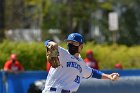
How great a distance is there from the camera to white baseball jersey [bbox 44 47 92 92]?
6934 mm

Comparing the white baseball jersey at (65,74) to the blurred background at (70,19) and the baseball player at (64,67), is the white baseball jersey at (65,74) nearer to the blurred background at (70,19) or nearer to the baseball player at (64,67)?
the baseball player at (64,67)

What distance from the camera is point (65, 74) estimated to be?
6961 mm

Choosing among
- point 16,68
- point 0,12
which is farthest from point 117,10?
point 16,68

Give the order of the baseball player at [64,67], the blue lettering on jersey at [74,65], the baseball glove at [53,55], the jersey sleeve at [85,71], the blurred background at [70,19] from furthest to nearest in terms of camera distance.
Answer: the blurred background at [70,19]
the jersey sleeve at [85,71]
the blue lettering on jersey at [74,65]
the baseball player at [64,67]
the baseball glove at [53,55]

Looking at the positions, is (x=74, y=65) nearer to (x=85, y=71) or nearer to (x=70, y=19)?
(x=85, y=71)

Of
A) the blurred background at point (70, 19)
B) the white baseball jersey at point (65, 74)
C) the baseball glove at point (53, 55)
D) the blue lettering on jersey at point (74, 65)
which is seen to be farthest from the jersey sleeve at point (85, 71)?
the blurred background at point (70, 19)

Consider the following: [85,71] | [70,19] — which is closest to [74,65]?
[85,71]

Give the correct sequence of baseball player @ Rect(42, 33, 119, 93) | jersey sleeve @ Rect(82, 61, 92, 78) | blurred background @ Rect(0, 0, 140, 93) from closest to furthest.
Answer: baseball player @ Rect(42, 33, 119, 93) → jersey sleeve @ Rect(82, 61, 92, 78) → blurred background @ Rect(0, 0, 140, 93)

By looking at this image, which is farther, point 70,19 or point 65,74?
point 70,19

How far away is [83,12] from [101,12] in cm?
521

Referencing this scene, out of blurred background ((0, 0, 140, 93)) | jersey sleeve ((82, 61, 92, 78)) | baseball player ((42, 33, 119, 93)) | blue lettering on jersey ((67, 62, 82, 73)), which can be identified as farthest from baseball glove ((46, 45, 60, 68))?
blurred background ((0, 0, 140, 93))

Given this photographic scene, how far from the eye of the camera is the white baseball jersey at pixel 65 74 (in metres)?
6.93

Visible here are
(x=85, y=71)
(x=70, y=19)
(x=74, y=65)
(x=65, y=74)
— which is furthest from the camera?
(x=70, y=19)

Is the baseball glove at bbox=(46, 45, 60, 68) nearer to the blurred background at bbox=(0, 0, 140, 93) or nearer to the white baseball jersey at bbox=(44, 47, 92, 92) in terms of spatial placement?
the white baseball jersey at bbox=(44, 47, 92, 92)
